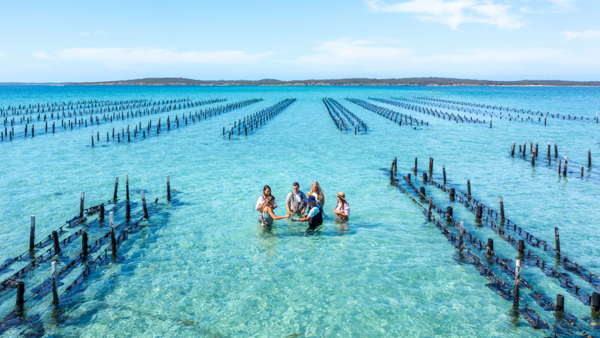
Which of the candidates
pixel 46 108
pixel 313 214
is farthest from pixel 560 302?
pixel 46 108

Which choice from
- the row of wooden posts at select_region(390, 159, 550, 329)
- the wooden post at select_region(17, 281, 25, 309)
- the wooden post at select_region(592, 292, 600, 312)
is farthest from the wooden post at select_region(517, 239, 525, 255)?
the wooden post at select_region(17, 281, 25, 309)

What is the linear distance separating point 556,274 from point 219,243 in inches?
507

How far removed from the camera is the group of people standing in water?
1719 centimetres

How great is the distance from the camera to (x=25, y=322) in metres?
10.9

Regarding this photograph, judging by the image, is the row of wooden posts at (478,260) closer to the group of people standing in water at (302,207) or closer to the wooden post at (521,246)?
the wooden post at (521,246)

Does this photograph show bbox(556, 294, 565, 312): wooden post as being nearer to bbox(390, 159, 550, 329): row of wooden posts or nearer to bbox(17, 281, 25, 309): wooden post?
bbox(390, 159, 550, 329): row of wooden posts

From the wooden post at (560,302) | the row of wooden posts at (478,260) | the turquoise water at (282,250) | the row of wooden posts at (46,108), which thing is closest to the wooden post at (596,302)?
the turquoise water at (282,250)

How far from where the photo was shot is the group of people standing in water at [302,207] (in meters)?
17.2

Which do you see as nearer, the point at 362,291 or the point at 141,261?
the point at 362,291

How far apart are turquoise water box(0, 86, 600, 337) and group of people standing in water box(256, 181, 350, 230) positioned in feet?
1.92

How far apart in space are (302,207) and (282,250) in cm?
292

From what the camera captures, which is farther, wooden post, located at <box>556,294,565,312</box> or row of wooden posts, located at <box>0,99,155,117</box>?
row of wooden posts, located at <box>0,99,155,117</box>

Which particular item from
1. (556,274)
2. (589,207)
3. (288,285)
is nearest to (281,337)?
(288,285)

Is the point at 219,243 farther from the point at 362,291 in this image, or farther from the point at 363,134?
the point at 363,134
